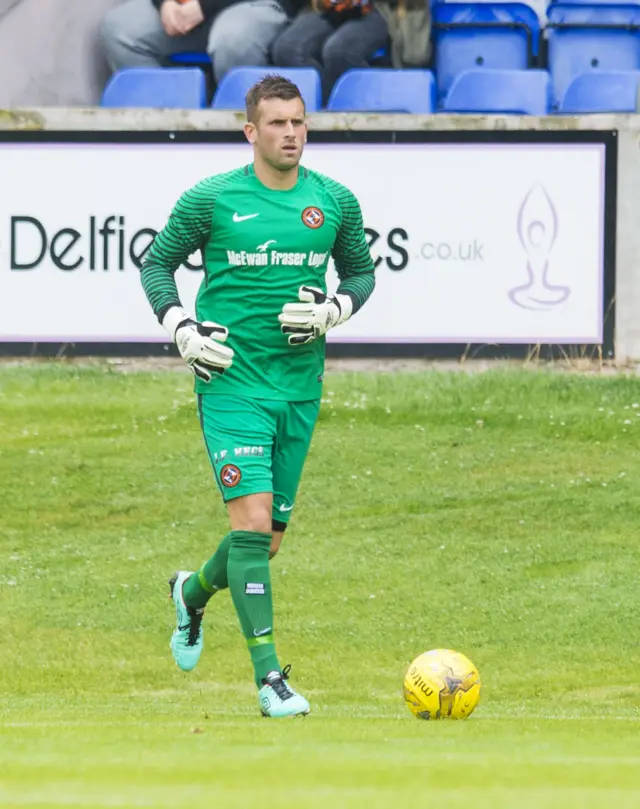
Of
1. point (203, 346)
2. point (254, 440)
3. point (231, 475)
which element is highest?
point (203, 346)

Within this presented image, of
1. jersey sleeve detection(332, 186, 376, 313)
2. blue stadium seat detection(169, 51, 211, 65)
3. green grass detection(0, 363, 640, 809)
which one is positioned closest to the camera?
green grass detection(0, 363, 640, 809)

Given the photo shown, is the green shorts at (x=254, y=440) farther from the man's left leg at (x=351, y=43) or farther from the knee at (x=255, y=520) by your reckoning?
the man's left leg at (x=351, y=43)

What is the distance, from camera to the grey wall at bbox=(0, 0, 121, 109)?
57.7 feet

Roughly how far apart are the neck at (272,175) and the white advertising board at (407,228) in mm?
7871

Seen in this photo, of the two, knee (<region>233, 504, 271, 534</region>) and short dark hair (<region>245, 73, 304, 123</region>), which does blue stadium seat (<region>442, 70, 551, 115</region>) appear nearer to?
short dark hair (<region>245, 73, 304, 123</region>)

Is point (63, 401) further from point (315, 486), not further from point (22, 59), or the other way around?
point (22, 59)

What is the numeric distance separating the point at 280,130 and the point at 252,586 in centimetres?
186

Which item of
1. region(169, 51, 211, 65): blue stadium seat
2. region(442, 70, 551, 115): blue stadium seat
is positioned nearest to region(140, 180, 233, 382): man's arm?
region(442, 70, 551, 115): blue stadium seat

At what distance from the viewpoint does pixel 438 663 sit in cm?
660

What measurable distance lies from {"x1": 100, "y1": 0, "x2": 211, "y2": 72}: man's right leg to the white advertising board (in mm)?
2243

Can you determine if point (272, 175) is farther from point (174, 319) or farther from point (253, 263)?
point (174, 319)

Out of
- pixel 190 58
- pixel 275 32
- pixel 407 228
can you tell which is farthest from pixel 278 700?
pixel 190 58

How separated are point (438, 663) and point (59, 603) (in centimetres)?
467

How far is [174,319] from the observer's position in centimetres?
699
